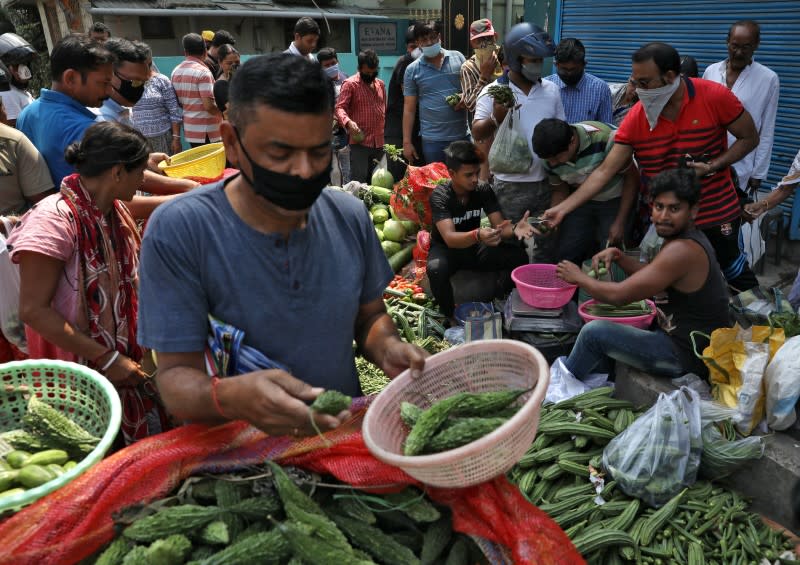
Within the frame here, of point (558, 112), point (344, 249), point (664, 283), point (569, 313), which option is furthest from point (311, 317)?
point (558, 112)

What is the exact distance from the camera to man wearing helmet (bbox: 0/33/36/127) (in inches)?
246

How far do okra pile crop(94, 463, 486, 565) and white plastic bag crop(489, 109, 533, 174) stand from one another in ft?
13.5

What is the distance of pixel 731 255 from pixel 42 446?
4768mm

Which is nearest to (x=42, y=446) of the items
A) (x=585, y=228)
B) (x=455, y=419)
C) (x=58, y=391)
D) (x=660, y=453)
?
(x=58, y=391)

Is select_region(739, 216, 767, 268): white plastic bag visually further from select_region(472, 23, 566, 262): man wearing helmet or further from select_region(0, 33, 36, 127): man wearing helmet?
select_region(0, 33, 36, 127): man wearing helmet

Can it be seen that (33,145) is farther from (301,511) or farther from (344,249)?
(301,511)

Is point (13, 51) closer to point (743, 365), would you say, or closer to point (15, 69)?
point (15, 69)

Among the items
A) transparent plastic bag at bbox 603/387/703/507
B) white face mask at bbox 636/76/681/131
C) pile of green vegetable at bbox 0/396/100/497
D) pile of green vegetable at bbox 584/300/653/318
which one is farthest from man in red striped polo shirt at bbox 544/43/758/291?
pile of green vegetable at bbox 0/396/100/497

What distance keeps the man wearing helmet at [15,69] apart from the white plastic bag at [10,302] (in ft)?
12.6

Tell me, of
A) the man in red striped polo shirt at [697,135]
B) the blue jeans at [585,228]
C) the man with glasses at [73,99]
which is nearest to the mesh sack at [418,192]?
the blue jeans at [585,228]

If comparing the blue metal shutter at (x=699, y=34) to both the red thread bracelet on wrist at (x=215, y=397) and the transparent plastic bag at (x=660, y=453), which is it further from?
the red thread bracelet on wrist at (x=215, y=397)

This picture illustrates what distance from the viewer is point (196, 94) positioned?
8320mm

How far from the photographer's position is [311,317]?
6.10 ft

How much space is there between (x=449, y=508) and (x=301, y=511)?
473 millimetres
